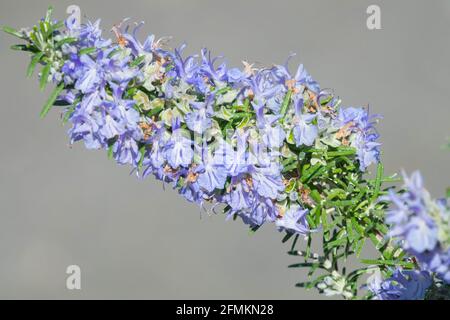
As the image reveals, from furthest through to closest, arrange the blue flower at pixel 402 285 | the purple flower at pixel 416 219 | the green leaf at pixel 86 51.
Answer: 1. the green leaf at pixel 86 51
2. the blue flower at pixel 402 285
3. the purple flower at pixel 416 219

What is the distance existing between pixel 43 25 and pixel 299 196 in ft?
1.55

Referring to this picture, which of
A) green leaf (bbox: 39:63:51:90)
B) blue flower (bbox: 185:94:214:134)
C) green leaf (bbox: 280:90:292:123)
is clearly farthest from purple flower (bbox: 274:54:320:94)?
green leaf (bbox: 39:63:51:90)

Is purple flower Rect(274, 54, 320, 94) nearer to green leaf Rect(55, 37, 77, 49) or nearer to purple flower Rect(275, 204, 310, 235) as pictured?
purple flower Rect(275, 204, 310, 235)

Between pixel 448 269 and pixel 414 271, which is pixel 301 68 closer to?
pixel 414 271

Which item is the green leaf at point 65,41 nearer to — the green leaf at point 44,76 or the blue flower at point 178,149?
the green leaf at point 44,76

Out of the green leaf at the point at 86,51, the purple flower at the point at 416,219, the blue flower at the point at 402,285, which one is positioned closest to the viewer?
the purple flower at the point at 416,219

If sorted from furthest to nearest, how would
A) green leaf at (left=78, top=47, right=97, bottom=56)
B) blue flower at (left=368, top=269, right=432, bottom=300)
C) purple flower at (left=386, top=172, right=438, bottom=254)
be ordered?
green leaf at (left=78, top=47, right=97, bottom=56) < blue flower at (left=368, top=269, right=432, bottom=300) < purple flower at (left=386, top=172, right=438, bottom=254)

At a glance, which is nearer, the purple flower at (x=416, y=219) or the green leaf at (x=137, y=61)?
the purple flower at (x=416, y=219)

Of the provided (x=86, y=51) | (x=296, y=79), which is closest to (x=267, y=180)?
(x=296, y=79)

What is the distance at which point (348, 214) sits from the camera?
1.09 metres

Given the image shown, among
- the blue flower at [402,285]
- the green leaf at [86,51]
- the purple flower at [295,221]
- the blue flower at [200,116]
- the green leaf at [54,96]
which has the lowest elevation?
the blue flower at [402,285]

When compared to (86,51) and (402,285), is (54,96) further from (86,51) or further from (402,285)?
(402,285)

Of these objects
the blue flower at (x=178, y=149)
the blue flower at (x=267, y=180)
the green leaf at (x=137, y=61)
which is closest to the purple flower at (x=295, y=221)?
the blue flower at (x=267, y=180)

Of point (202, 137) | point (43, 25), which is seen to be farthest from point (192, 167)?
point (43, 25)
